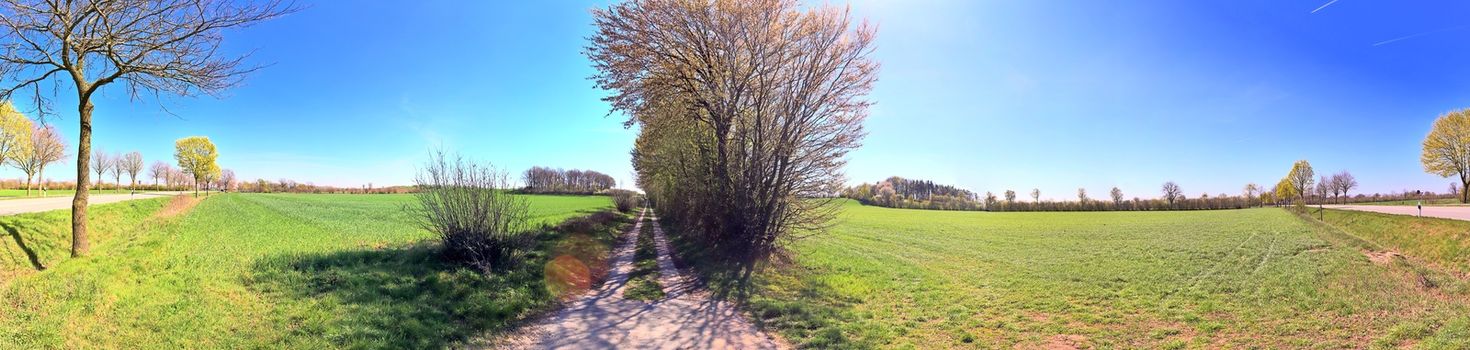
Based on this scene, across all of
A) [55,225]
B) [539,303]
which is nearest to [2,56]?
[55,225]

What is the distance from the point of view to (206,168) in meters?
46.6

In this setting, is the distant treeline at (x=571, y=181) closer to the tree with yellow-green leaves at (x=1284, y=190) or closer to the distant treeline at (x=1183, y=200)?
the distant treeline at (x=1183, y=200)

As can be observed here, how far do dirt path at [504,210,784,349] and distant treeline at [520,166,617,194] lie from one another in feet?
287

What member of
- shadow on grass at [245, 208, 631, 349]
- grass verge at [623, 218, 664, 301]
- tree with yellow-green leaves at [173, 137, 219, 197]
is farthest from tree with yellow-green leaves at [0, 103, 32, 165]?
grass verge at [623, 218, 664, 301]

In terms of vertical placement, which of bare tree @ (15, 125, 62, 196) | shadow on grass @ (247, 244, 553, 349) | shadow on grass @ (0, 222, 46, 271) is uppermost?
bare tree @ (15, 125, 62, 196)

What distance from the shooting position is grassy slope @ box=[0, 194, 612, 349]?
511 cm

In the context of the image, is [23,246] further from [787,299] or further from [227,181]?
[227,181]

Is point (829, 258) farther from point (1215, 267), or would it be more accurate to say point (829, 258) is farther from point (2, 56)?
point (2, 56)

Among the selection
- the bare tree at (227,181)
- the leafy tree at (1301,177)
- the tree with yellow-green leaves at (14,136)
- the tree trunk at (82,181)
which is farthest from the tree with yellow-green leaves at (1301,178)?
the bare tree at (227,181)

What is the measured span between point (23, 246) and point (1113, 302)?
63.6 ft

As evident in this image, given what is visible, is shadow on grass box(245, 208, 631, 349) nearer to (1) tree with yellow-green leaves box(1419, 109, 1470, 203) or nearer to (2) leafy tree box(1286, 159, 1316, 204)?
(1) tree with yellow-green leaves box(1419, 109, 1470, 203)

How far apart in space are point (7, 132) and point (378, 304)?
36.8 metres

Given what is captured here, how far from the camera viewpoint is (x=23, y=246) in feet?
28.6

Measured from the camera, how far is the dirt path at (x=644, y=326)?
5.86 m
